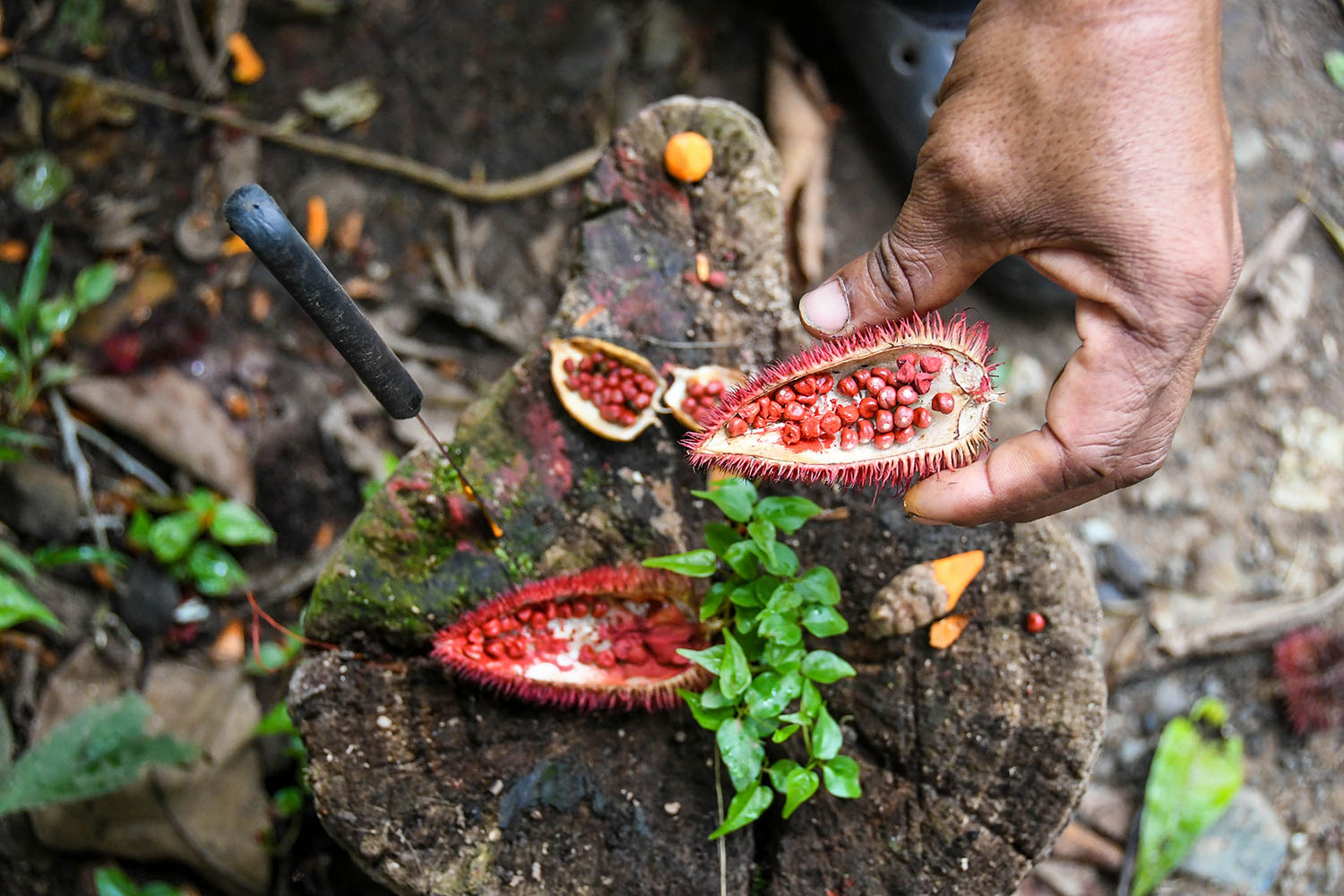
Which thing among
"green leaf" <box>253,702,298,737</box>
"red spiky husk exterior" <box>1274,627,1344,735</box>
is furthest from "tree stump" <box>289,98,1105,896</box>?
"red spiky husk exterior" <box>1274,627,1344,735</box>

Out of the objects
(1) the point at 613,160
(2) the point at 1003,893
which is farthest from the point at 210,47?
(2) the point at 1003,893

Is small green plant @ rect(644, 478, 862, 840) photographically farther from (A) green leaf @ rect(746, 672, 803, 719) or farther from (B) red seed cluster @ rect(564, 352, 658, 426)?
(B) red seed cluster @ rect(564, 352, 658, 426)

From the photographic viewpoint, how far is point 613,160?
3021mm

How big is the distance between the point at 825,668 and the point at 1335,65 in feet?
15.8

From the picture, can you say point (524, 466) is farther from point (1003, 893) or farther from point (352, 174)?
point (352, 174)

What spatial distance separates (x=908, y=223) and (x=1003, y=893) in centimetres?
179

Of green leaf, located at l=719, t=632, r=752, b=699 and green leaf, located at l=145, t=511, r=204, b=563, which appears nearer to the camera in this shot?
green leaf, located at l=719, t=632, r=752, b=699

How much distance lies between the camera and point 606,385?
2816mm

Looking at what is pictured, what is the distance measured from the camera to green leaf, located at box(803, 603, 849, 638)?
2336 mm

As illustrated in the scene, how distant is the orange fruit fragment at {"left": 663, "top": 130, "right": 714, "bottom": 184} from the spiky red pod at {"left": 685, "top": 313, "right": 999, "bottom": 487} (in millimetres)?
849

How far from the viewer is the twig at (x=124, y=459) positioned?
13.0 feet

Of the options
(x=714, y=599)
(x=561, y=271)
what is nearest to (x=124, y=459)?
(x=561, y=271)

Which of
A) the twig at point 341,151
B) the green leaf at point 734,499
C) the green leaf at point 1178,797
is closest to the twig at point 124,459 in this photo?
the twig at point 341,151

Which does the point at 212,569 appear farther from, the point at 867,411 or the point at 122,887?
the point at 867,411
